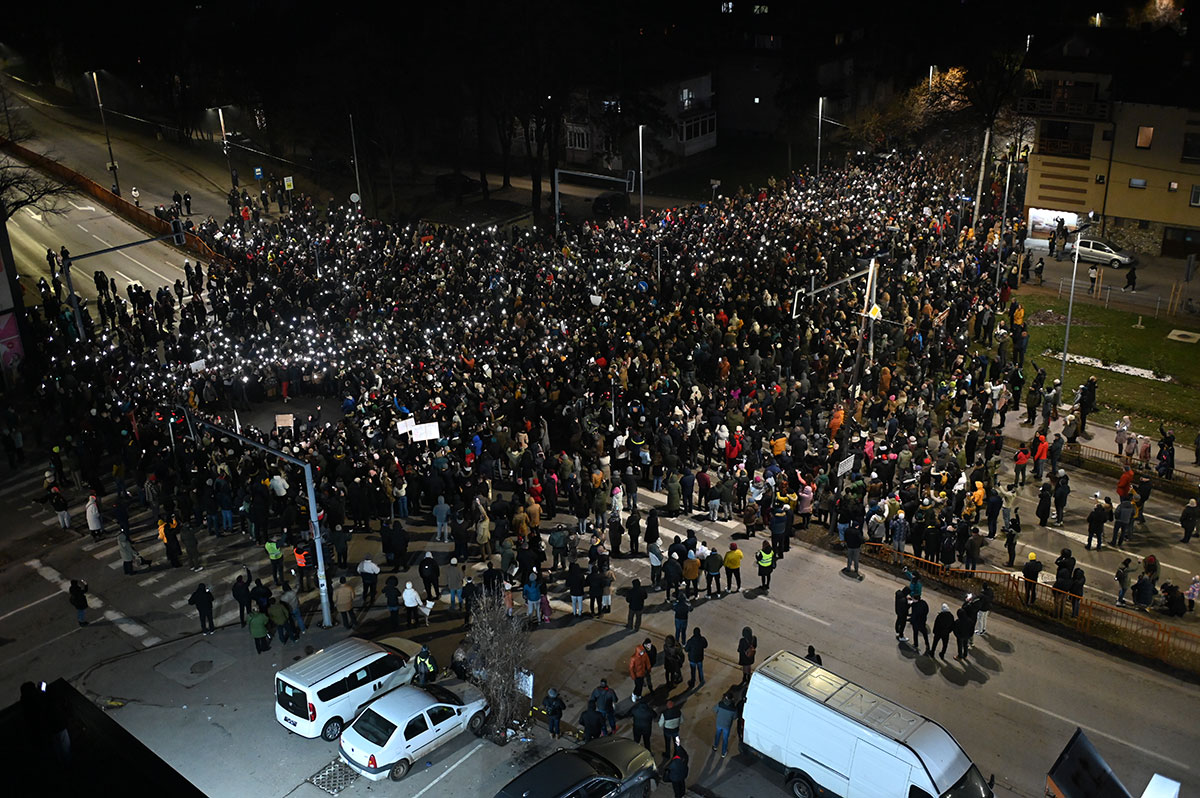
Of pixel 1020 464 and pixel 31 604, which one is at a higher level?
pixel 1020 464

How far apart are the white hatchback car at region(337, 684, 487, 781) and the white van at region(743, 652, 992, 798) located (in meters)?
5.47

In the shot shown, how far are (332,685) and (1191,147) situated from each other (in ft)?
151

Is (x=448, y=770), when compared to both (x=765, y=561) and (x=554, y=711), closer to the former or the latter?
(x=554, y=711)

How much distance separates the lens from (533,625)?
24.9 metres

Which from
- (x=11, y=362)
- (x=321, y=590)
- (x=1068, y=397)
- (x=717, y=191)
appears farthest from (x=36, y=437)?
(x=717, y=191)

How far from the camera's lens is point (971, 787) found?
59.7 feet

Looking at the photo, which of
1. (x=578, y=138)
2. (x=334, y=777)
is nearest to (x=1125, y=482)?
(x=334, y=777)

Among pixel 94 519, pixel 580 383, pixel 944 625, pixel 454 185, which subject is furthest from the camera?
pixel 454 185

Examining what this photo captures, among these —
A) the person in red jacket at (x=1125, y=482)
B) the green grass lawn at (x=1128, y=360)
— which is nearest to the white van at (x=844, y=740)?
the person in red jacket at (x=1125, y=482)

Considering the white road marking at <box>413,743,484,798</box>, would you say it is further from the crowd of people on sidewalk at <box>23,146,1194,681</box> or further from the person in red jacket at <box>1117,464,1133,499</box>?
the person in red jacket at <box>1117,464,1133,499</box>

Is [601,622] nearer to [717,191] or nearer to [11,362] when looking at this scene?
[11,362]

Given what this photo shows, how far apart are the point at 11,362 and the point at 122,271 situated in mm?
13059

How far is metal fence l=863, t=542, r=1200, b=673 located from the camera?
23.5 m

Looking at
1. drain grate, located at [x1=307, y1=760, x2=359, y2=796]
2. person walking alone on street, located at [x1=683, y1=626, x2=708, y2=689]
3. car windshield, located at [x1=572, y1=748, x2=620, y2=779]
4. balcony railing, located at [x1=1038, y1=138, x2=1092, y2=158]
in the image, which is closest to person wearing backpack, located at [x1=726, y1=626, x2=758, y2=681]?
person walking alone on street, located at [x1=683, y1=626, x2=708, y2=689]
